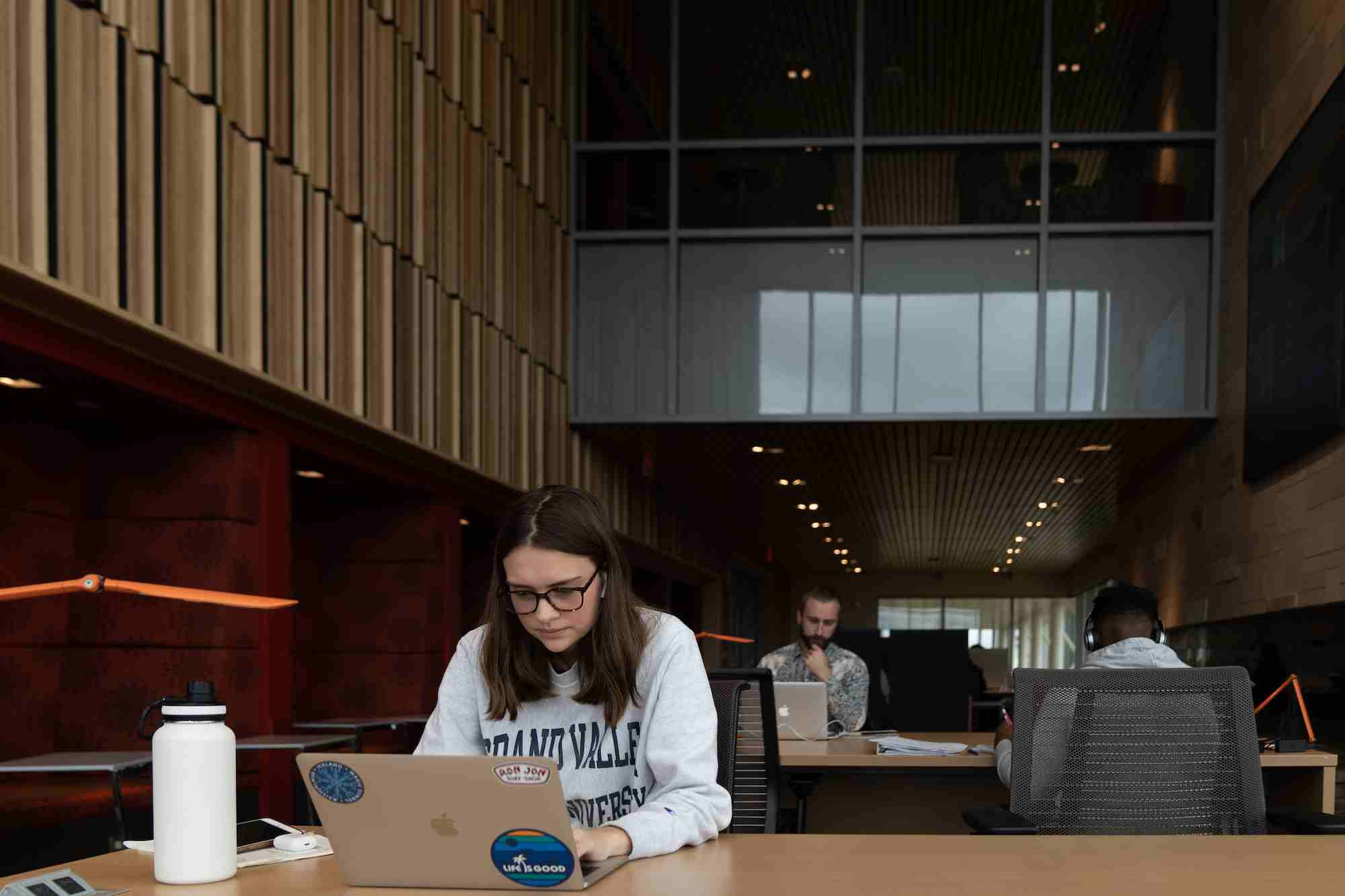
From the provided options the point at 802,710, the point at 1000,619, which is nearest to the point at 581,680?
the point at 802,710

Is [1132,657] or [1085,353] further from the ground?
[1085,353]

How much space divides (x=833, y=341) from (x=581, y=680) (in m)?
7.24

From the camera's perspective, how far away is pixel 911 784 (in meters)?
4.37

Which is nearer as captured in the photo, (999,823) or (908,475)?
(999,823)

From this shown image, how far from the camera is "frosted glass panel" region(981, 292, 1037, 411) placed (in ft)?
29.2

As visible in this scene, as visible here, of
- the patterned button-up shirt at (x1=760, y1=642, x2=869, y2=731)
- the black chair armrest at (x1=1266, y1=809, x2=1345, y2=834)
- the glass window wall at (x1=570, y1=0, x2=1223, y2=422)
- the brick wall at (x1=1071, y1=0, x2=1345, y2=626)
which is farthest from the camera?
the glass window wall at (x1=570, y1=0, x2=1223, y2=422)

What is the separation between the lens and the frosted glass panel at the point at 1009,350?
8914 mm

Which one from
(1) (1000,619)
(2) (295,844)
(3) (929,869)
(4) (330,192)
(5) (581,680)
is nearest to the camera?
(3) (929,869)

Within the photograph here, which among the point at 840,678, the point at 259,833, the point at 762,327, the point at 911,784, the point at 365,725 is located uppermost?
the point at 762,327

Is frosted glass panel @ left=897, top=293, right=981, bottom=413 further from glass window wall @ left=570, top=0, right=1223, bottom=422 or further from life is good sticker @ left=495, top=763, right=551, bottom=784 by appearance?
life is good sticker @ left=495, top=763, right=551, bottom=784

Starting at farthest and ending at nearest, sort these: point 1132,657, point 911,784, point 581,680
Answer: point 911,784 < point 1132,657 < point 581,680

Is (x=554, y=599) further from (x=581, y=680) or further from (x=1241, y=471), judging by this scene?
(x=1241, y=471)

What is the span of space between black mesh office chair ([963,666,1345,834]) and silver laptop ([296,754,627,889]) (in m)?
1.57

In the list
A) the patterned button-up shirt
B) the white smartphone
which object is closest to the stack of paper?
the patterned button-up shirt
